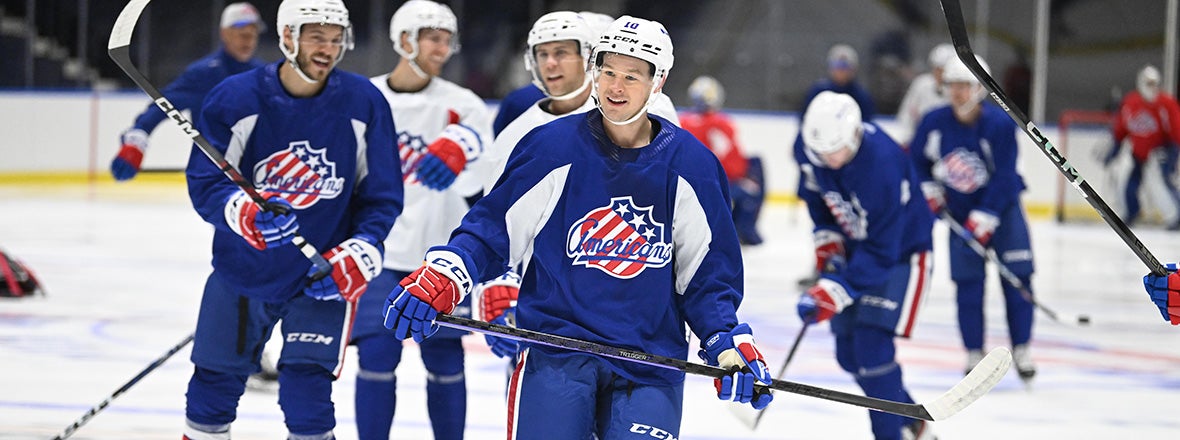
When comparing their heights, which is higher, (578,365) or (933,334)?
(578,365)

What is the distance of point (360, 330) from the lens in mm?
3523

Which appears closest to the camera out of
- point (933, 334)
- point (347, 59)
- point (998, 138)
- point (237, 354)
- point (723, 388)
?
point (723, 388)

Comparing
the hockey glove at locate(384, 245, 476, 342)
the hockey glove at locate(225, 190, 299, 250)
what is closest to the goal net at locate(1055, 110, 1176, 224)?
the hockey glove at locate(225, 190, 299, 250)

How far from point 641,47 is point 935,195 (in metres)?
3.30

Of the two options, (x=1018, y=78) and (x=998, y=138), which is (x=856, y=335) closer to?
(x=998, y=138)

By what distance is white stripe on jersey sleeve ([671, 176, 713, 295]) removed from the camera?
98.2 inches

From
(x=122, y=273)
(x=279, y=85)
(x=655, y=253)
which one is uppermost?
(x=279, y=85)

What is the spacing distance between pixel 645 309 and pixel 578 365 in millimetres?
151

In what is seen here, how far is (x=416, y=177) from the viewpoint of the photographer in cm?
373

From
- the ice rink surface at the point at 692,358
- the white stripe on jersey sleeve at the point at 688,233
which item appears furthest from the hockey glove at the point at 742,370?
the ice rink surface at the point at 692,358

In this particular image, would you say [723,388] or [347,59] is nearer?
[723,388]

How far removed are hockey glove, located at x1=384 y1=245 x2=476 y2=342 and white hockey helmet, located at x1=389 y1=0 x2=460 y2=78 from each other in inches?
58.6

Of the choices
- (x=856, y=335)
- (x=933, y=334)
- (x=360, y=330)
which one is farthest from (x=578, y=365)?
(x=933, y=334)

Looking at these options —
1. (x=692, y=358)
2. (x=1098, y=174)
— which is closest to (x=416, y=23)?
(x=692, y=358)
